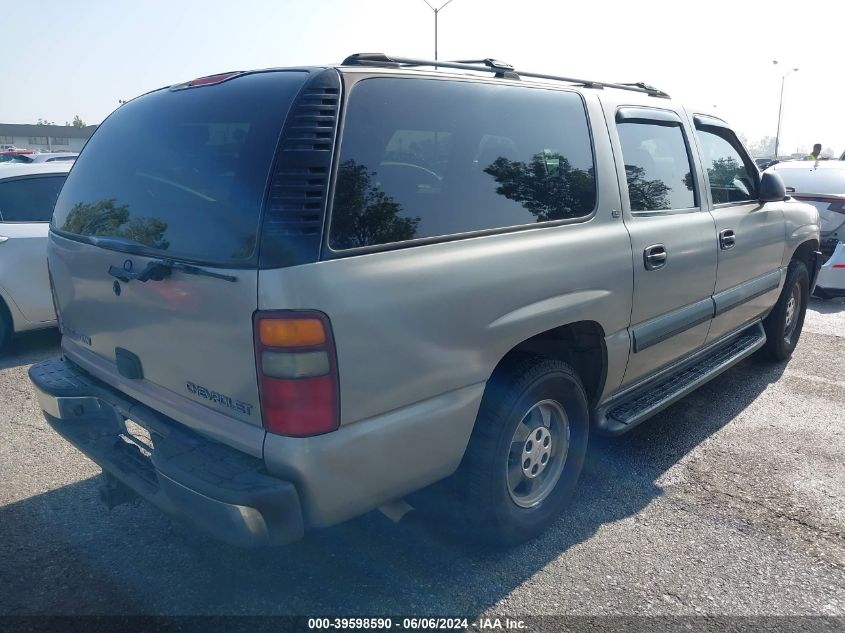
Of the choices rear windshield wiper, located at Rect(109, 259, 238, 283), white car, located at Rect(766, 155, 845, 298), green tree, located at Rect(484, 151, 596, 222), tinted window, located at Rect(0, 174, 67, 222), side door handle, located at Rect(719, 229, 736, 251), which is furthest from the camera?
white car, located at Rect(766, 155, 845, 298)

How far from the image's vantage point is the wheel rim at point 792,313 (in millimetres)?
5493

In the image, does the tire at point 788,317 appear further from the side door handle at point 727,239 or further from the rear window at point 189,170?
the rear window at point 189,170

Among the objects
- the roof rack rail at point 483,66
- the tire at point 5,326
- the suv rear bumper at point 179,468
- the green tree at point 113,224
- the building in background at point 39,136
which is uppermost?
the building in background at point 39,136

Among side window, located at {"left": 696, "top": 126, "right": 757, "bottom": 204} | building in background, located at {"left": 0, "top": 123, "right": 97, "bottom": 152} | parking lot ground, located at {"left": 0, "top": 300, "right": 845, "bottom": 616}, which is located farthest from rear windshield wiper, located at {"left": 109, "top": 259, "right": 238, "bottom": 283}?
building in background, located at {"left": 0, "top": 123, "right": 97, "bottom": 152}

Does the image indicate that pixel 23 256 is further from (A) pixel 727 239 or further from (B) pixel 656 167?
(A) pixel 727 239

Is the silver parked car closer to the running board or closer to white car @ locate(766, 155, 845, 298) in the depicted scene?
the running board

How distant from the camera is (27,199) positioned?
18.9 ft

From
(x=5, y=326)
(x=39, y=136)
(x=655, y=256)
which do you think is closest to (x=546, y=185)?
(x=655, y=256)

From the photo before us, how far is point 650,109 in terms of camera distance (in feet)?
12.2

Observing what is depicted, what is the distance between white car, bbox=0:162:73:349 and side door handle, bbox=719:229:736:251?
493 cm

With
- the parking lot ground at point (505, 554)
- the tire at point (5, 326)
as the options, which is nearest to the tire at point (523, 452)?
the parking lot ground at point (505, 554)

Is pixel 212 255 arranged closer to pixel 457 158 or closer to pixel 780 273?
pixel 457 158

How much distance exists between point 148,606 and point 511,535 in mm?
1455

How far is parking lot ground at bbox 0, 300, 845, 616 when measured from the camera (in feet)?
8.60
